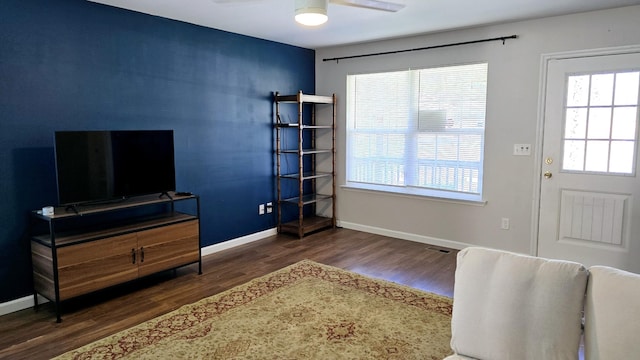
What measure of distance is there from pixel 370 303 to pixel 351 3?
85.8 inches

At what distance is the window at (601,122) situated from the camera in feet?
12.1

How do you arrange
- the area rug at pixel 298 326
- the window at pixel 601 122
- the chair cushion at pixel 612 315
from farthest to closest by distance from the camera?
the window at pixel 601 122 < the area rug at pixel 298 326 < the chair cushion at pixel 612 315

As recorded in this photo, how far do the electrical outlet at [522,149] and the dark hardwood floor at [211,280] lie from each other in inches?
49.7

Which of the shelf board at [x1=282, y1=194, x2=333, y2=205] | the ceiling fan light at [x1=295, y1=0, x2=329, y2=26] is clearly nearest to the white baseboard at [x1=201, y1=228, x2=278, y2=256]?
the shelf board at [x1=282, y1=194, x2=333, y2=205]

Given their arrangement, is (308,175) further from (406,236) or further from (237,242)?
(406,236)

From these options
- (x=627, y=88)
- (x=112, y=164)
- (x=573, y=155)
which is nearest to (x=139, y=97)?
(x=112, y=164)

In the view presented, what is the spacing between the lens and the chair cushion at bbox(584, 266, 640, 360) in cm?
146

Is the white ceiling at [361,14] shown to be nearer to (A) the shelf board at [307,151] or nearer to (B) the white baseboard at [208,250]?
(A) the shelf board at [307,151]

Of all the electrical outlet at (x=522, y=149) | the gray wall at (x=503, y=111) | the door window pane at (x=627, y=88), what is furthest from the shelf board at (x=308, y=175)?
the door window pane at (x=627, y=88)

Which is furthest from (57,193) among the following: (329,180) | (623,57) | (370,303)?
(623,57)

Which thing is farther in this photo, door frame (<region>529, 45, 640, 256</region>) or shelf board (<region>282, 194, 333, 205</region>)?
shelf board (<region>282, 194, 333, 205</region>)

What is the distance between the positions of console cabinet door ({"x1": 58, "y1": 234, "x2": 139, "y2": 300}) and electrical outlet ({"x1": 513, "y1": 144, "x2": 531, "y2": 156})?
3702 mm

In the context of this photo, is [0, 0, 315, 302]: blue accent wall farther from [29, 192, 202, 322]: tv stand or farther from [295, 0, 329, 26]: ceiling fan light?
[295, 0, 329, 26]: ceiling fan light

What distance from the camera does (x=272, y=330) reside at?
9.42ft
